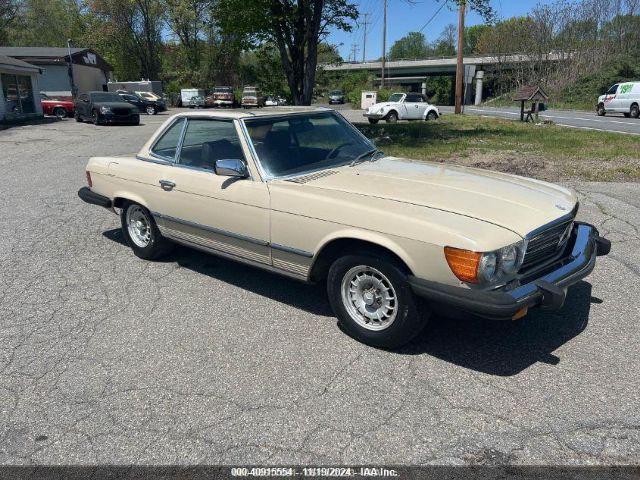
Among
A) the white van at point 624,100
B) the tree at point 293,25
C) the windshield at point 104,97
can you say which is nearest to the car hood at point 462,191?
the tree at point 293,25

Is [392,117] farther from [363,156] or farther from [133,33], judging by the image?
[133,33]

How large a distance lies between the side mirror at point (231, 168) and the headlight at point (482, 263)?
1801 millimetres

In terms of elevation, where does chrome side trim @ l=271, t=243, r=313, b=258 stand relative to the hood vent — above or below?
below

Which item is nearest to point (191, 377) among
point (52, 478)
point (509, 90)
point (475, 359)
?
point (52, 478)

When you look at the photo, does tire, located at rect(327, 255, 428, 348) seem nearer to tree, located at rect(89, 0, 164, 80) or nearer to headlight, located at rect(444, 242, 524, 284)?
headlight, located at rect(444, 242, 524, 284)

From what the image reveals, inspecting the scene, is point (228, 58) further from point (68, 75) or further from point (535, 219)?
point (535, 219)

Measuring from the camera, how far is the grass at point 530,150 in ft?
32.7

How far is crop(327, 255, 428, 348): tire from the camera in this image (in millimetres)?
3348

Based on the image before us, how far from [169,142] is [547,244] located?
351 centimetres

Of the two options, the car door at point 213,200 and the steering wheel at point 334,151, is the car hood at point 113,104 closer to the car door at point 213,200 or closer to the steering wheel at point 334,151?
the car door at point 213,200

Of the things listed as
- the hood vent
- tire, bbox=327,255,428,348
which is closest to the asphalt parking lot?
tire, bbox=327,255,428,348

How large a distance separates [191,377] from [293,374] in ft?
2.14

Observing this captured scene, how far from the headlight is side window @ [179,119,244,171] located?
6.82 feet

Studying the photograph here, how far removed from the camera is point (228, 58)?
207ft
